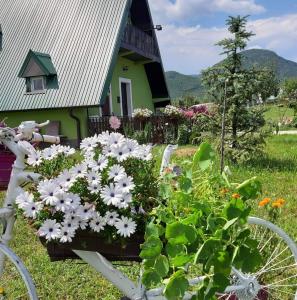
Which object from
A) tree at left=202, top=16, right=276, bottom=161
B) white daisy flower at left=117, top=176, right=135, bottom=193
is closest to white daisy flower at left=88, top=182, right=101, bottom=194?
white daisy flower at left=117, top=176, right=135, bottom=193

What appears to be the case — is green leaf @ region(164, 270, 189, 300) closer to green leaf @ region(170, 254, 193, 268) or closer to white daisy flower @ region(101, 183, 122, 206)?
green leaf @ region(170, 254, 193, 268)

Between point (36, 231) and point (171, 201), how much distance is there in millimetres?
650

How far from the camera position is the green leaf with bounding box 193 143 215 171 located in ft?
7.11

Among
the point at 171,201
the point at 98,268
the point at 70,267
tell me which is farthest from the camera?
the point at 70,267

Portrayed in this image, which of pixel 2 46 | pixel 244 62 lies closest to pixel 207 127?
pixel 244 62

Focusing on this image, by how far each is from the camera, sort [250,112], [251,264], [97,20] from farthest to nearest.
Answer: [97,20] → [250,112] → [251,264]

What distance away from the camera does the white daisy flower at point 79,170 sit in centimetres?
209

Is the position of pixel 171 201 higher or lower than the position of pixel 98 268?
higher

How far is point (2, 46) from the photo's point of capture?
16891 mm

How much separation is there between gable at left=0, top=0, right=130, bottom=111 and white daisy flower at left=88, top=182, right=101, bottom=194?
1173 centimetres

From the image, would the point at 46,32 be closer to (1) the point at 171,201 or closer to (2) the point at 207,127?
(2) the point at 207,127

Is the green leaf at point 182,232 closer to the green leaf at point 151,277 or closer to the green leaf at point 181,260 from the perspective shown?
the green leaf at point 181,260

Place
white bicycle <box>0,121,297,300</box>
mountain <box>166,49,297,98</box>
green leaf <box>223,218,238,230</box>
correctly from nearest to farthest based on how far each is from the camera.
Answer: green leaf <box>223,218,238,230</box>
white bicycle <box>0,121,297,300</box>
mountain <box>166,49,297,98</box>

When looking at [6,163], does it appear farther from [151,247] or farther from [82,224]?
[151,247]
